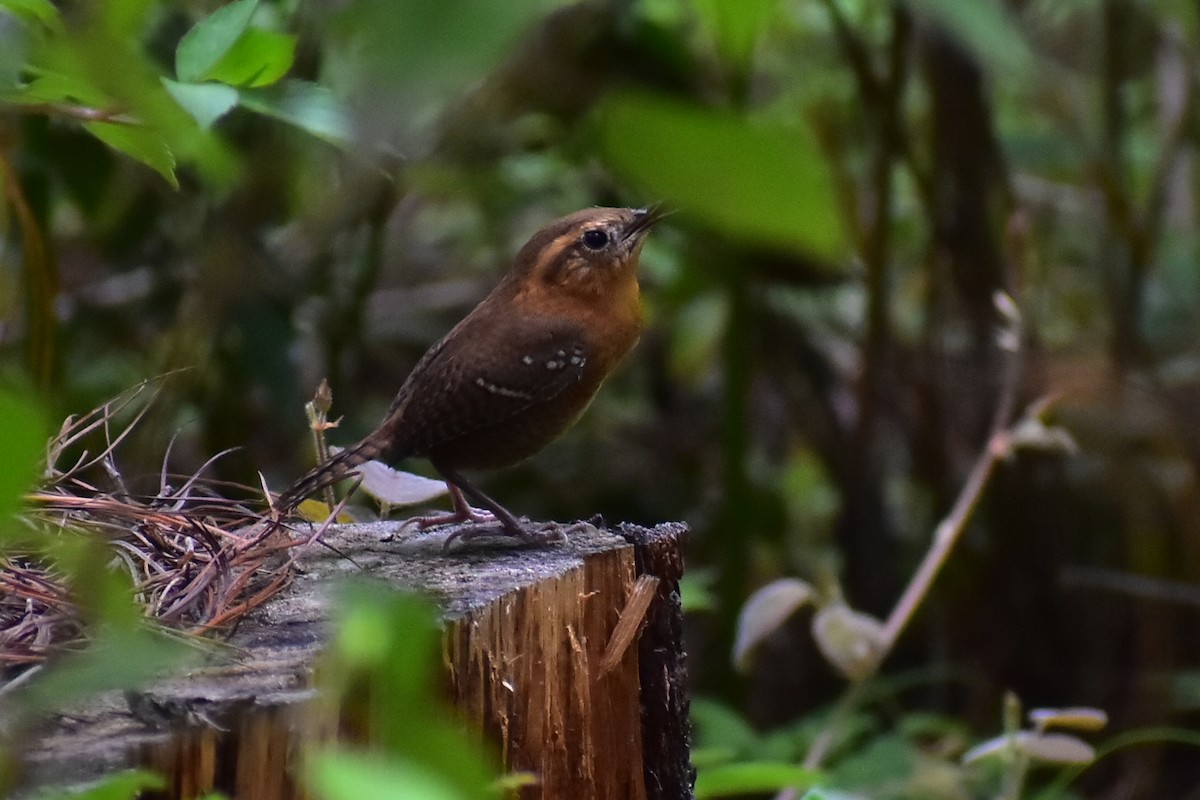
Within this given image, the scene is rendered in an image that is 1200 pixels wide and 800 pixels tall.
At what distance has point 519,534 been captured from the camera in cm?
232

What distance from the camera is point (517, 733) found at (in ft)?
5.94

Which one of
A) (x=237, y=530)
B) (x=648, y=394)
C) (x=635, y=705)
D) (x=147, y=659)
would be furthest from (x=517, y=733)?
(x=648, y=394)

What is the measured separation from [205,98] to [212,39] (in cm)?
9

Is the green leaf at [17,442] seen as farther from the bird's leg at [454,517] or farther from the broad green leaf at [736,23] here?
the bird's leg at [454,517]

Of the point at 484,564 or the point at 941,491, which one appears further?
the point at 941,491

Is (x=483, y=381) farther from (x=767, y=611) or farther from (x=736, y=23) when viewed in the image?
(x=736, y=23)

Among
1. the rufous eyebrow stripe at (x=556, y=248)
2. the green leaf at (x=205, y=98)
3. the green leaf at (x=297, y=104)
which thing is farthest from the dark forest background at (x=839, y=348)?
the green leaf at (x=205, y=98)

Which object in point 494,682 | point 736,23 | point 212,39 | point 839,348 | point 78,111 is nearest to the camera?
point 736,23

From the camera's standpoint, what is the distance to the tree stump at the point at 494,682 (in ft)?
4.42

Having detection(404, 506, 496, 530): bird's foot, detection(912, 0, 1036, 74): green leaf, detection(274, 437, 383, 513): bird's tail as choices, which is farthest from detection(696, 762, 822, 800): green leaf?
detection(912, 0, 1036, 74): green leaf

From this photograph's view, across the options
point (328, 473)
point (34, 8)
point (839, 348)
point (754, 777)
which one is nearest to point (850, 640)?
point (754, 777)

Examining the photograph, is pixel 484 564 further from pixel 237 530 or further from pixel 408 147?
pixel 408 147

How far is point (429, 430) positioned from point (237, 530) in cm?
38

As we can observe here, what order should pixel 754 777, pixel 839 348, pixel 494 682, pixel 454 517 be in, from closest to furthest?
pixel 494 682, pixel 754 777, pixel 454 517, pixel 839 348
